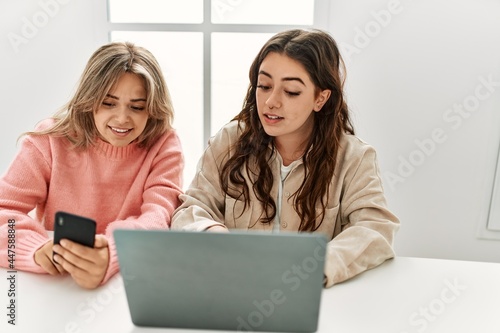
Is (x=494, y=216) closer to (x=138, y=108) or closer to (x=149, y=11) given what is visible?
(x=138, y=108)

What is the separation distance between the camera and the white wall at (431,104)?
1875 millimetres

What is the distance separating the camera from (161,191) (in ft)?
4.54

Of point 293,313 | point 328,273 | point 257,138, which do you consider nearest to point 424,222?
point 257,138

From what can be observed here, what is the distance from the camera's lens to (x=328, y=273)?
3.41 feet

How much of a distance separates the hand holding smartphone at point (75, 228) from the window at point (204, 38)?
1.26 metres

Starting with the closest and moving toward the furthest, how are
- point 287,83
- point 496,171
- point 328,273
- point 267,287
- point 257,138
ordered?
point 267,287
point 328,273
point 287,83
point 257,138
point 496,171

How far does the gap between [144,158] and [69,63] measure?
89 centimetres

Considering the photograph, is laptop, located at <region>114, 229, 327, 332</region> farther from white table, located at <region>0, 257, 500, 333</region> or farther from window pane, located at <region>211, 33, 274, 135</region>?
window pane, located at <region>211, 33, 274, 135</region>

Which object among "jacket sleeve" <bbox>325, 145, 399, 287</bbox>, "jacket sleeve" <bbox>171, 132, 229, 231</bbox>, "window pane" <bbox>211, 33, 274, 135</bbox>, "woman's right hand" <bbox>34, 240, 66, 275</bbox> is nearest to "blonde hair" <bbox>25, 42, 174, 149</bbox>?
"jacket sleeve" <bbox>171, 132, 229, 231</bbox>

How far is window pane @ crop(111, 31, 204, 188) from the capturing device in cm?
211

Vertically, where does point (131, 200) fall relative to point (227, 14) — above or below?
below

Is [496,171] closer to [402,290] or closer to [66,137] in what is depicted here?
[402,290]

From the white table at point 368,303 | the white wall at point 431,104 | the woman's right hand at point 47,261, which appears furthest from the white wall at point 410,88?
the woman's right hand at point 47,261

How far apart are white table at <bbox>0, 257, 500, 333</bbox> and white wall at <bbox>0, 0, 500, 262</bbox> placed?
0.94 meters
